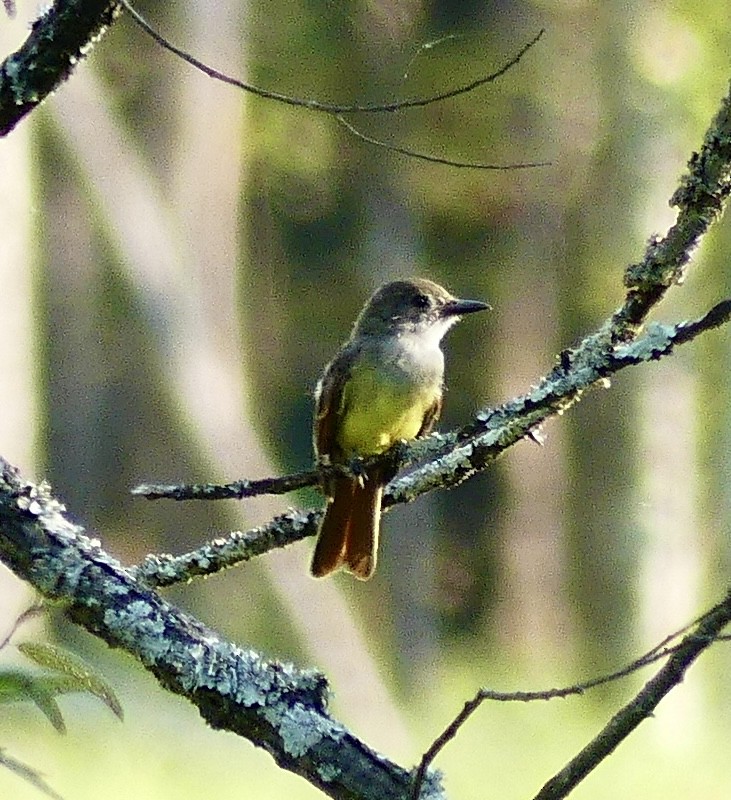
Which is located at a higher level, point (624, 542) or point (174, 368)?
point (624, 542)

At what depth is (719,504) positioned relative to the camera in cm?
295

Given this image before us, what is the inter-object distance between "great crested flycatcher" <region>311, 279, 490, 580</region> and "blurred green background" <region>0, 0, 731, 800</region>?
737mm

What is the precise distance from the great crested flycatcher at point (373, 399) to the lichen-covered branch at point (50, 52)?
25.8 inches

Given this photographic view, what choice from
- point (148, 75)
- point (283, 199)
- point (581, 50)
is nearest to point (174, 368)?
point (283, 199)

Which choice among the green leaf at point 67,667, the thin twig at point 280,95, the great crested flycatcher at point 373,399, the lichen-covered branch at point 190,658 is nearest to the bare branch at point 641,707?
the lichen-covered branch at point 190,658

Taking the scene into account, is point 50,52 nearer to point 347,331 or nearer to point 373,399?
point 373,399

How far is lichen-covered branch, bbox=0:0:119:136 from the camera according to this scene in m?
0.95

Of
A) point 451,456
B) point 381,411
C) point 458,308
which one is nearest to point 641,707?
point 451,456

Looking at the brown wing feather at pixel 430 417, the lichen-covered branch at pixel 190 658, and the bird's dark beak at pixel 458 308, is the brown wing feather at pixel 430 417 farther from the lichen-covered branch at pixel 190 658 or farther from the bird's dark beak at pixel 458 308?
the lichen-covered branch at pixel 190 658

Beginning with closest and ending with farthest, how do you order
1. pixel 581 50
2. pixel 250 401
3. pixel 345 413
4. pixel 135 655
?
1. pixel 135 655
2. pixel 345 413
3. pixel 250 401
4. pixel 581 50

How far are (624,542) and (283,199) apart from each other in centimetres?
112

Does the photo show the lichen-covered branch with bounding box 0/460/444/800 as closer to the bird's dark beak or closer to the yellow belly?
the yellow belly

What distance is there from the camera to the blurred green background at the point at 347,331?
270cm

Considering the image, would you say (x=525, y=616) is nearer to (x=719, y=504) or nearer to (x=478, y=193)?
(x=719, y=504)
